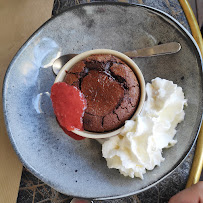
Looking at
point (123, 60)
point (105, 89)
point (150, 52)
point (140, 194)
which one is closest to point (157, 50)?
point (150, 52)

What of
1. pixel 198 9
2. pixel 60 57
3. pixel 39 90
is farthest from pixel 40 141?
pixel 198 9

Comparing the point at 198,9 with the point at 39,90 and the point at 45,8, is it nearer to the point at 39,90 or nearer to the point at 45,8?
the point at 45,8

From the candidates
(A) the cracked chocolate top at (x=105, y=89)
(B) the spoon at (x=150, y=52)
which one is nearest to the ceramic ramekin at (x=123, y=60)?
(A) the cracked chocolate top at (x=105, y=89)

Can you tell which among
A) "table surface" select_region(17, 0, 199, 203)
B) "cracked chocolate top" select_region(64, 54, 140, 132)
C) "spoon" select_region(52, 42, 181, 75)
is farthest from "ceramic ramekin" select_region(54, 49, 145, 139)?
"table surface" select_region(17, 0, 199, 203)

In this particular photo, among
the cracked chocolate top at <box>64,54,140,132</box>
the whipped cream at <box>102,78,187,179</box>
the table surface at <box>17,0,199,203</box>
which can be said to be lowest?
the table surface at <box>17,0,199,203</box>

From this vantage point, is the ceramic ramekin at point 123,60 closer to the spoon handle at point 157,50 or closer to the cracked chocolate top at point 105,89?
the cracked chocolate top at point 105,89

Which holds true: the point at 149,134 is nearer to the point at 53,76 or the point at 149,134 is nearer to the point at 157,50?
the point at 157,50

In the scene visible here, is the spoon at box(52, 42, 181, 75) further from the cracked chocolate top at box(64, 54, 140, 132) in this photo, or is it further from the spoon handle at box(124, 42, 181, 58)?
the cracked chocolate top at box(64, 54, 140, 132)
